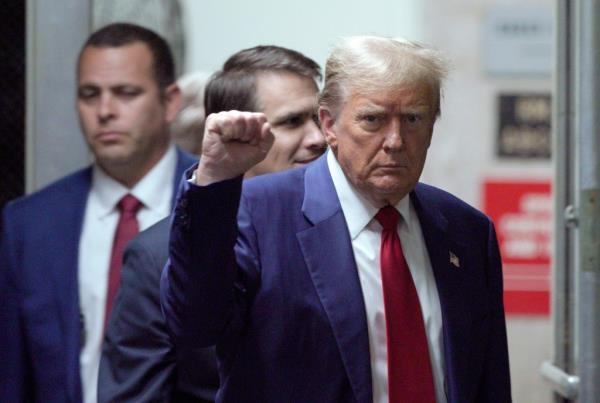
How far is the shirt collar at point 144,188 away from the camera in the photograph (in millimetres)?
3688

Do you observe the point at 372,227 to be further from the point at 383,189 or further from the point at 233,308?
the point at 233,308

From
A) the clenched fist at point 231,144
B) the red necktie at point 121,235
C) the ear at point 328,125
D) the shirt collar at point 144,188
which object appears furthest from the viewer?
the shirt collar at point 144,188

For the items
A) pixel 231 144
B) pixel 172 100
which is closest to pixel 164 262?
pixel 231 144

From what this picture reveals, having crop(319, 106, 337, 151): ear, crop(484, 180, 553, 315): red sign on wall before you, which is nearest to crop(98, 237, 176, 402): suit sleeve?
crop(319, 106, 337, 151): ear

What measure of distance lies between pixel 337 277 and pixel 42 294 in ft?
4.26

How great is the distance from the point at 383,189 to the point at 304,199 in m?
0.17

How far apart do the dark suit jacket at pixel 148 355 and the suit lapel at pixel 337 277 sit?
1.54 ft

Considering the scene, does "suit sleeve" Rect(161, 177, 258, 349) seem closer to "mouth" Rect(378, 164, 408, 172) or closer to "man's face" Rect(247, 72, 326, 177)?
"mouth" Rect(378, 164, 408, 172)

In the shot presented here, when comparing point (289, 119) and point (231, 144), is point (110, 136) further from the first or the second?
point (231, 144)

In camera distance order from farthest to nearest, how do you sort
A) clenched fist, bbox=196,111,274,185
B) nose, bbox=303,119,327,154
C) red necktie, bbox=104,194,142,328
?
red necktie, bbox=104,194,142,328, nose, bbox=303,119,327,154, clenched fist, bbox=196,111,274,185

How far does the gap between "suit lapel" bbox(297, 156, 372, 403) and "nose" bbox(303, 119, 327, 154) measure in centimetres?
54

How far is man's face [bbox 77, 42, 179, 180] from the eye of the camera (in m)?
3.74

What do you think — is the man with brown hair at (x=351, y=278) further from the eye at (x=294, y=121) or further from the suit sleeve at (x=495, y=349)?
the eye at (x=294, y=121)

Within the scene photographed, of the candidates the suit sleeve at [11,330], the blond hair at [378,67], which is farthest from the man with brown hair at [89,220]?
the blond hair at [378,67]
